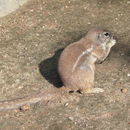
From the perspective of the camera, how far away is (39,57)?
6.49 meters

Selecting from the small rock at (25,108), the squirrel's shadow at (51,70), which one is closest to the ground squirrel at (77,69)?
the small rock at (25,108)

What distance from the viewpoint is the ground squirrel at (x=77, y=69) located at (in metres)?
5.26

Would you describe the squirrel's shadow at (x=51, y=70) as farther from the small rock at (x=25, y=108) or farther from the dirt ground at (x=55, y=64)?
the small rock at (x=25, y=108)

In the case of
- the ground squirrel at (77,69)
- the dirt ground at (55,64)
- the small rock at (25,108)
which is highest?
the ground squirrel at (77,69)

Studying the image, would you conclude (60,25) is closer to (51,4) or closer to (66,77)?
(51,4)

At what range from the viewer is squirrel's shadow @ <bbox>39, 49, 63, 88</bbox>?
5.86m

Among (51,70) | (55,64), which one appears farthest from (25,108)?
(55,64)

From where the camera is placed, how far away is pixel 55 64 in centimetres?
629

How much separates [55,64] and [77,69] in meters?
1.05

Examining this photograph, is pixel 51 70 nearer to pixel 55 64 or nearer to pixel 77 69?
pixel 55 64

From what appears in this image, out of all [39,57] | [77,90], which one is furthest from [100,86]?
[39,57]

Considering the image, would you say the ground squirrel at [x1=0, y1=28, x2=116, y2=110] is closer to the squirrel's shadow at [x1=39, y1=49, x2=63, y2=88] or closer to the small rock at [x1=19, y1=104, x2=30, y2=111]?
the small rock at [x1=19, y1=104, x2=30, y2=111]

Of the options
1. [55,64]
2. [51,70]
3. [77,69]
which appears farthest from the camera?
[55,64]

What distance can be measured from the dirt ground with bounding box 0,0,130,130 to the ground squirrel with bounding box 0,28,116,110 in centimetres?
13
